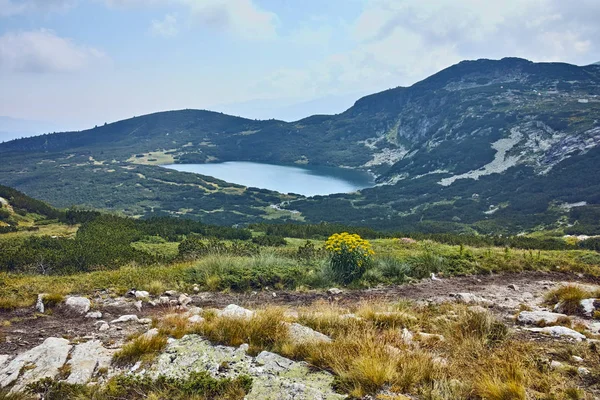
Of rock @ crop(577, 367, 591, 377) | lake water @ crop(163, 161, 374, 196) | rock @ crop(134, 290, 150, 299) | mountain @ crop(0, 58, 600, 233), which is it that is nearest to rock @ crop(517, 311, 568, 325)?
rock @ crop(577, 367, 591, 377)

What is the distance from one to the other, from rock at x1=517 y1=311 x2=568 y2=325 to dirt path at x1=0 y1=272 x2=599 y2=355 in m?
0.46

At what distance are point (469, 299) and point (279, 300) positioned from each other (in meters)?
4.77

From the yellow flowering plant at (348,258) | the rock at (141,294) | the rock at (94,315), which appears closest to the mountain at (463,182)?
the yellow flowering plant at (348,258)

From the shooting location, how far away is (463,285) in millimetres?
11133

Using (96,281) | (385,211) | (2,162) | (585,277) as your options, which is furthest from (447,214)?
(2,162)

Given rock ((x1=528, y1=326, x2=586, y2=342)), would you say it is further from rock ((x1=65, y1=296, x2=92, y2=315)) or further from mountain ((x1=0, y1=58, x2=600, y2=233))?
mountain ((x1=0, y1=58, x2=600, y2=233))

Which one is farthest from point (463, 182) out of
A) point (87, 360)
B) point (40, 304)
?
point (87, 360)

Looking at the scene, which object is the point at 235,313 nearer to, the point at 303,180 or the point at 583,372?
the point at 583,372

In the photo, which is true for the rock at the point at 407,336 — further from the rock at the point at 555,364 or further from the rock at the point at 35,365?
the rock at the point at 35,365

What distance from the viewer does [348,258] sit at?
11.4 metres

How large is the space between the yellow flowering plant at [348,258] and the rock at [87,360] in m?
6.99

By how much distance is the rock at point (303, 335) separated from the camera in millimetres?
5483

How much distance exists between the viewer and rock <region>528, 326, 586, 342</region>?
5.80 meters

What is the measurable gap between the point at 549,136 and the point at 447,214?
2453 inches
